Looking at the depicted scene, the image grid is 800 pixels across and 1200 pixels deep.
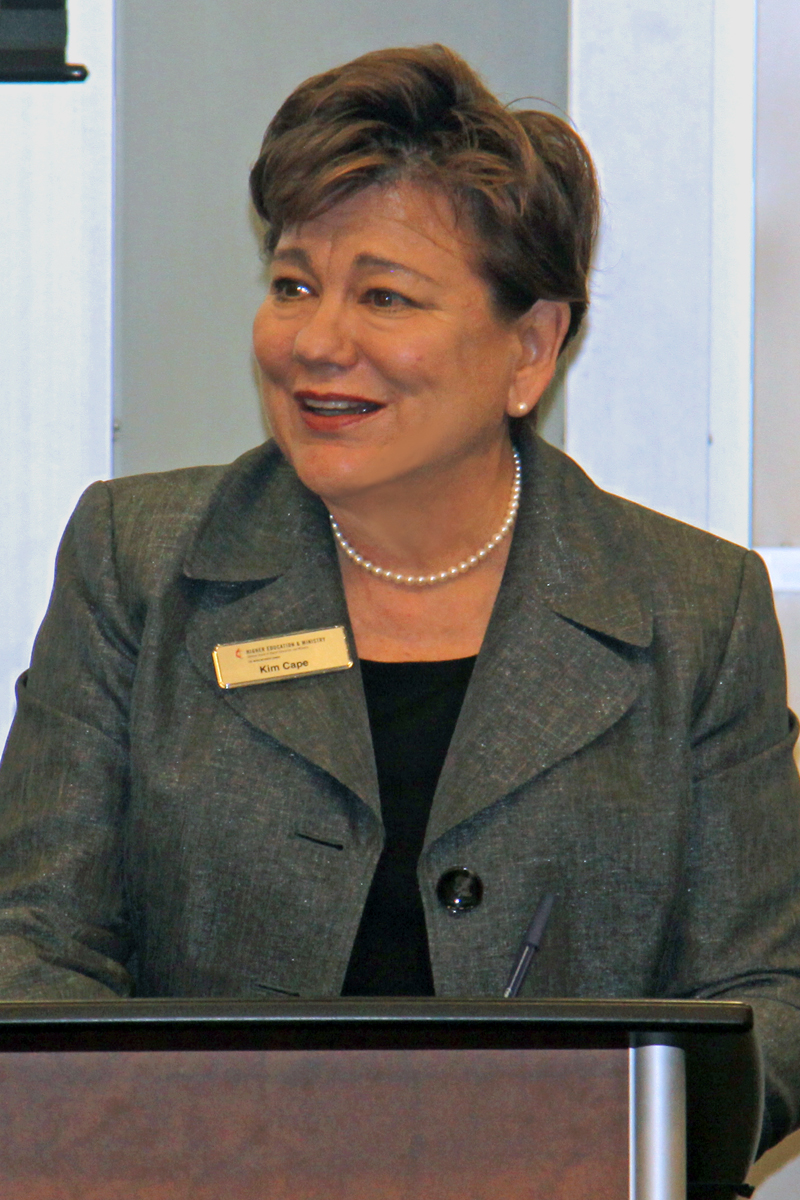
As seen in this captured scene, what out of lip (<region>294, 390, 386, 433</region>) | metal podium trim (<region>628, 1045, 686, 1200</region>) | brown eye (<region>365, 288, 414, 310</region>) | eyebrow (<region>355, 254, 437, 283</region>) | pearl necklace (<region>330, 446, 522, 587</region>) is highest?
eyebrow (<region>355, 254, 437, 283</region>)

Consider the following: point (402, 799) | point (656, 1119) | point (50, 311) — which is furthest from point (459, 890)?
point (50, 311)

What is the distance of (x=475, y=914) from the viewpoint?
4.72 feet

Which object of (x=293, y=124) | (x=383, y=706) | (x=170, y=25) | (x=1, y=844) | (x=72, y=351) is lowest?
(x=1, y=844)

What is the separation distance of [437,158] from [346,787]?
0.68 meters

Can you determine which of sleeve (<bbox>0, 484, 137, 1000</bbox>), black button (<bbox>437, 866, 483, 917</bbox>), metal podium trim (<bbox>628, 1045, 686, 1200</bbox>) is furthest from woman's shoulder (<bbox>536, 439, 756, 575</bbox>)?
metal podium trim (<bbox>628, 1045, 686, 1200</bbox>)

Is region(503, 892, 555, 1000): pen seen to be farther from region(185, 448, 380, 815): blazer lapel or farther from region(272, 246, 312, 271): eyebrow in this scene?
region(272, 246, 312, 271): eyebrow

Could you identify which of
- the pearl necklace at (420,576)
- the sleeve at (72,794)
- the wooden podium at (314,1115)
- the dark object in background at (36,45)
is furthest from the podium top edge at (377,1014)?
the dark object in background at (36,45)

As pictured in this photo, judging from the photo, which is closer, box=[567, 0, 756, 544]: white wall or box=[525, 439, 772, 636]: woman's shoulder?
box=[525, 439, 772, 636]: woman's shoulder

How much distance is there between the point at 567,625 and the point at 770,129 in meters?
0.87

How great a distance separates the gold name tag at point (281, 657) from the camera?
1.53 m

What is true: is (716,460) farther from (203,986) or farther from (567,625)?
(203,986)

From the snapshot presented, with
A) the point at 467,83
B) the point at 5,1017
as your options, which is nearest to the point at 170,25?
the point at 467,83

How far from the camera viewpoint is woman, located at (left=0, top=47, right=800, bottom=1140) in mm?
1454

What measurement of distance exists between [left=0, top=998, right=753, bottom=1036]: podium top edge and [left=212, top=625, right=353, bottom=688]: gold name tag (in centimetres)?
88
